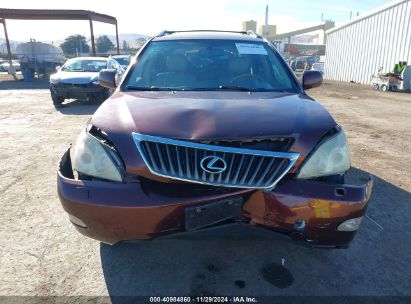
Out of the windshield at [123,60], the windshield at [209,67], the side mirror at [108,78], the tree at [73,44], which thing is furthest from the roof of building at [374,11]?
the tree at [73,44]

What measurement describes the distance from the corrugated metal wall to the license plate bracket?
18.1 meters

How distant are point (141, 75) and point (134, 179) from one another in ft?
4.93

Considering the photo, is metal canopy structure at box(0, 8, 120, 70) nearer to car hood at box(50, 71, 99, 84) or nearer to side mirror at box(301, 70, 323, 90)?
car hood at box(50, 71, 99, 84)

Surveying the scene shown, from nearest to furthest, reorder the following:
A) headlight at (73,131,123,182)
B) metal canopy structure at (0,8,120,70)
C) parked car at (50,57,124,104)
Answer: headlight at (73,131,123,182)
parked car at (50,57,124,104)
metal canopy structure at (0,8,120,70)

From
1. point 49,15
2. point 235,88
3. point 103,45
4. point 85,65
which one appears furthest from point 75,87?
point 103,45

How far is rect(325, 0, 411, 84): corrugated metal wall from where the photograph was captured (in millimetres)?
17000

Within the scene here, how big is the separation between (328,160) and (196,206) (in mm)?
877

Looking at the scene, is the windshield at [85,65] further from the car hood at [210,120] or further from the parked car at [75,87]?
the car hood at [210,120]

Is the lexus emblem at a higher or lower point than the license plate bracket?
higher

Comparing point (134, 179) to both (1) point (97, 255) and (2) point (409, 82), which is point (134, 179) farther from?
(2) point (409, 82)

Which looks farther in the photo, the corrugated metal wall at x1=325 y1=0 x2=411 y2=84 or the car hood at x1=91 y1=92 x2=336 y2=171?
the corrugated metal wall at x1=325 y1=0 x2=411 y2=84

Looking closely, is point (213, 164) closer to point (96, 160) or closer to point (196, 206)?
point (196, 206)

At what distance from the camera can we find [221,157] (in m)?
1.93

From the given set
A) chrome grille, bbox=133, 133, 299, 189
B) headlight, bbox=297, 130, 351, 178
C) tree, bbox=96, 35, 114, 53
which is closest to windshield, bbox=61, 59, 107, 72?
chrome grille, bbox=133, 133, 299, 189
